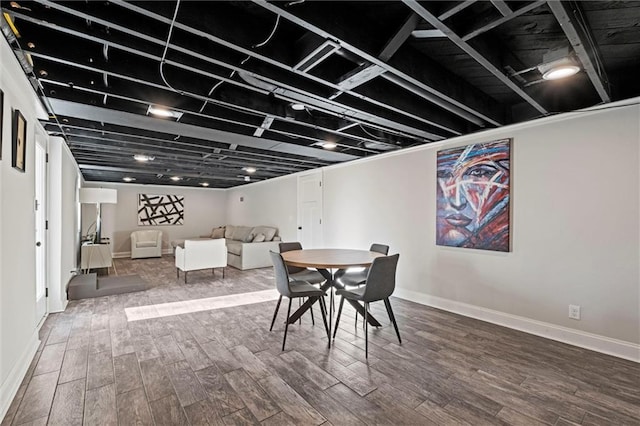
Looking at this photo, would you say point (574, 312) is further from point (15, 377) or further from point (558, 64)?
point (15, 377)

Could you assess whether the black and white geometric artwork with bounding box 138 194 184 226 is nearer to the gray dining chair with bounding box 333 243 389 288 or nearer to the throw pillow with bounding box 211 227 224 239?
the throw pillow with bounding box 211 227 224 239

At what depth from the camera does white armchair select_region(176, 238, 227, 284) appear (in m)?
5.46

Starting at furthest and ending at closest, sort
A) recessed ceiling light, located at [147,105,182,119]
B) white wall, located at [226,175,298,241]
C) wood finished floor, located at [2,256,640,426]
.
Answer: white wall, located at [226,175,298,241] → recessed ceiling light, located at [147,105,182,119] → wood finished floor, located at [2,256,640,426]

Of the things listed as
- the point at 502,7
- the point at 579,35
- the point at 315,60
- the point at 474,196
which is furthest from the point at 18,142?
the point at 474,196

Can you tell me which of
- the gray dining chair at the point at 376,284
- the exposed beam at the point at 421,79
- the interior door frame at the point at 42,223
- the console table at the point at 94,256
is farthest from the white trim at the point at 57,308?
the exposed beam at the point at 421,79

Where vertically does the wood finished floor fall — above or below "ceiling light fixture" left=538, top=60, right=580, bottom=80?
below

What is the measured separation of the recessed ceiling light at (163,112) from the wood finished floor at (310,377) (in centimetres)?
216

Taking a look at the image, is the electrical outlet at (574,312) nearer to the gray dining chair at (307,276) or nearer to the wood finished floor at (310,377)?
the wood finished floor at (310,377)

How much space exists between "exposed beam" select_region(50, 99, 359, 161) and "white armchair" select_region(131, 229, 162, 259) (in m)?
5.94

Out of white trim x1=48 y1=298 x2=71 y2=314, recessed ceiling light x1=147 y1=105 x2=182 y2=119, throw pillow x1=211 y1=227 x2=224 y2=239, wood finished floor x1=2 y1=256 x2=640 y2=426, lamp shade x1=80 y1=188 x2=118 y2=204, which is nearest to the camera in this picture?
wood finished floor x1=2 y1=256 x2=640 y2=426

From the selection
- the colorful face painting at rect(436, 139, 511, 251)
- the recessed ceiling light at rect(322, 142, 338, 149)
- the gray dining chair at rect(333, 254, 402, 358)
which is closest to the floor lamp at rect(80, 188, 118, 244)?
the recessed ceiling light at rect(322, 142, 338, 149)

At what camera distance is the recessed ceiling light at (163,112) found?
2757mm

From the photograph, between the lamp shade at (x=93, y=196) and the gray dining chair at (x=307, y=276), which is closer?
the gray dining chair at (x=307, y=276)

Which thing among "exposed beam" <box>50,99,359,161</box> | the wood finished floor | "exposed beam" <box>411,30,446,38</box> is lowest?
the wood finished floor
